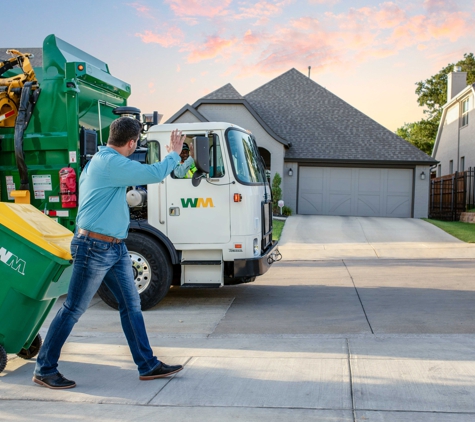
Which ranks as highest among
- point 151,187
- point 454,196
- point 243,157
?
point 243,157

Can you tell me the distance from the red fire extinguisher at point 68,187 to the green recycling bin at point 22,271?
2903 mm

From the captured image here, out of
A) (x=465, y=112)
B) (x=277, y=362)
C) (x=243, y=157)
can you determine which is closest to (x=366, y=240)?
(x=243, y=157)

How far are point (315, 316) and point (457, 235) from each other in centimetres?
1127

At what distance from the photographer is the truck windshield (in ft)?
23.8

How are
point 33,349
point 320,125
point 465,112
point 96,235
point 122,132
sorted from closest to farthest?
point 96,235 → point 122,132 → point 33,349 → point 320,125 → point 465,112

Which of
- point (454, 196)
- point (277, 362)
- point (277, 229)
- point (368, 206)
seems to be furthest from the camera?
point (454, 196)

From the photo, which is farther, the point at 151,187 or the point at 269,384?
the point at 151,187

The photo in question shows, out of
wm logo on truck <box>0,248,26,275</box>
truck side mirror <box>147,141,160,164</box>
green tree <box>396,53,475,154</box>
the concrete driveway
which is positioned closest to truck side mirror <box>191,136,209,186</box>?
truck side mirror <box>147,141,160,164</box>

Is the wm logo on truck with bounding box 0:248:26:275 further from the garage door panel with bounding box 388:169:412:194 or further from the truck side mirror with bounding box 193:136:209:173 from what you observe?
the garage door panel with bounding box 388:169:412:194

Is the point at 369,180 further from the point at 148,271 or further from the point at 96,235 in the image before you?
the point at 96,235

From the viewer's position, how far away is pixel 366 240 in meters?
16.3

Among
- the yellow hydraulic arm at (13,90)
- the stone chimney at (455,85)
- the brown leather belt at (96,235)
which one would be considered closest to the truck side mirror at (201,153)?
the brown leather belt at (96,235)

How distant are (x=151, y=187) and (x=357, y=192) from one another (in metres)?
18.1

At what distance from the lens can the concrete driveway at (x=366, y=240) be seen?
45.0ft
